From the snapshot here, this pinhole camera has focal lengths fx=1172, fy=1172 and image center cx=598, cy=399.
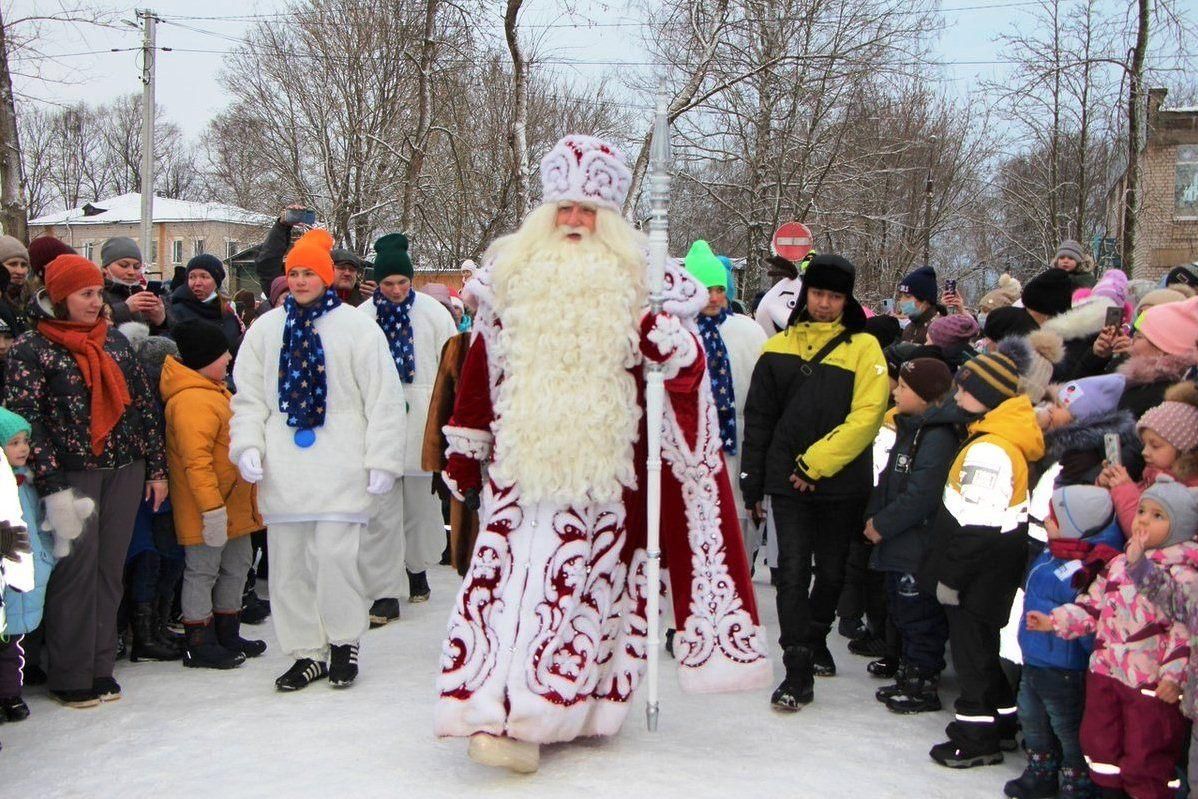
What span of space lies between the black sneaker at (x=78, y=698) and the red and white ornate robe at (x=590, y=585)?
6.82 feet

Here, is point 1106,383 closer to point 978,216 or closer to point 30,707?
point 30,707

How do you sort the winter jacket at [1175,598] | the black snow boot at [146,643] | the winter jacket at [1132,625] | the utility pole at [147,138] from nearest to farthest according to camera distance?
the winter jacket at [1175,598]
the winter jacket at [1132,625]
the black snow boot at [146,643]
the utility pole at [147,138]

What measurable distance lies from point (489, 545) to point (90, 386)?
7.39 feet

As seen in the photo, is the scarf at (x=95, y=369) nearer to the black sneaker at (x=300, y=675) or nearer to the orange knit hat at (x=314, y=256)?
the orange knit hat at (x=314, y=256)

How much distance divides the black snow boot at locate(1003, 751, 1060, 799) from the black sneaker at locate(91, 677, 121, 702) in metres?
3.98

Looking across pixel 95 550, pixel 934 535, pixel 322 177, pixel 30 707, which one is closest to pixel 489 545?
pixel 934 535

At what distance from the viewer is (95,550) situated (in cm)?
551

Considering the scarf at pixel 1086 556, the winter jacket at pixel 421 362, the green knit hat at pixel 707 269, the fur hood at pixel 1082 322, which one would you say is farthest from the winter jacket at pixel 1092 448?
the winter jacket at pixel 421 362

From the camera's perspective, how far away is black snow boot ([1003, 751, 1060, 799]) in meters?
4.29

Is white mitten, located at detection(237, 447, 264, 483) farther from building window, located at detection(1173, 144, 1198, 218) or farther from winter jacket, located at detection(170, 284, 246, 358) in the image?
building window, located at detection(1173, 144, 1198, 218)

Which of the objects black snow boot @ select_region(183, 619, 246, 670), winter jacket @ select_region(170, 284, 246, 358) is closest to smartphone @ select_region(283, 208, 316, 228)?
winter jacket @ select_region(170, 284, 246, 358)

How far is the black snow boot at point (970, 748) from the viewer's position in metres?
4.61

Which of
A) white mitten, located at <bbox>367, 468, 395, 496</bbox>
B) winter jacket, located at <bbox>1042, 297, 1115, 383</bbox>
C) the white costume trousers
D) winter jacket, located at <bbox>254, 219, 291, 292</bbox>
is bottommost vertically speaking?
the white costume trousers

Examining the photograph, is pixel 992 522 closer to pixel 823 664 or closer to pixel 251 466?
pixel 823 664
